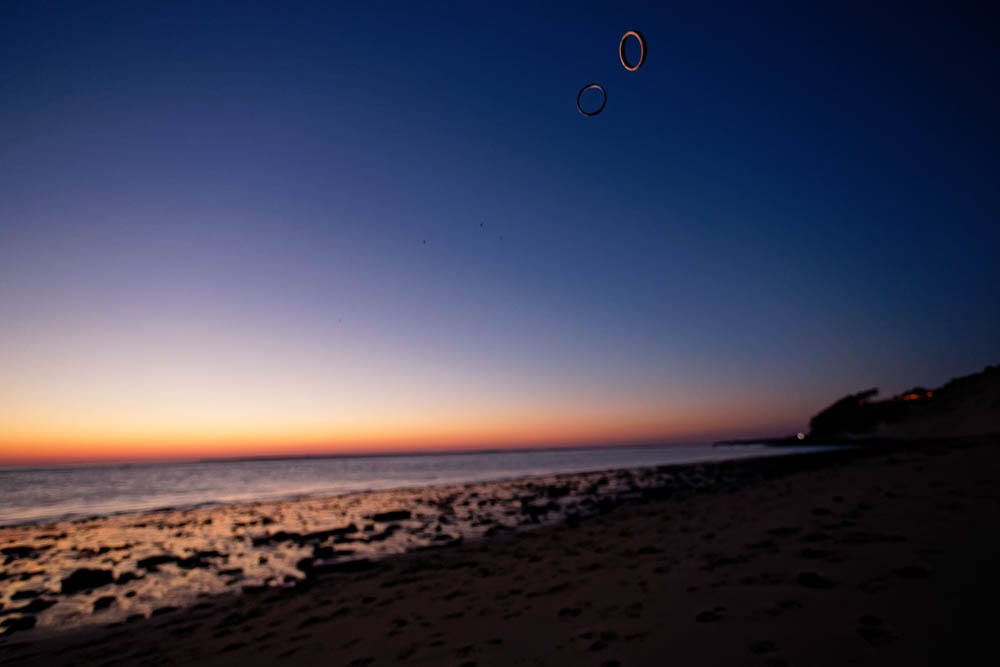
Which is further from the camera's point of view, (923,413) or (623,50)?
(923,413)

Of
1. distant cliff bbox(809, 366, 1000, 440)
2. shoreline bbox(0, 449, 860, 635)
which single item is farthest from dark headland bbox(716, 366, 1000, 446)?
shoreline bbox(0, 449, 860, 635)

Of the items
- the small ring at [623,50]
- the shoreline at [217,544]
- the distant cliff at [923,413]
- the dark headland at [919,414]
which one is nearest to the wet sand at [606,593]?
the shoreline at [217,544]

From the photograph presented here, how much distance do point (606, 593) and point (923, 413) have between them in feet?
356

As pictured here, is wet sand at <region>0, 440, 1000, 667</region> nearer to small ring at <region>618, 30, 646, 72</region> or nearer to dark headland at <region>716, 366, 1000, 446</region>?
small ring at <region>618, 30, 646, 72</region>

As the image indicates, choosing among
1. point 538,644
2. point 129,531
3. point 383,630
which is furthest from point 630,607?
point 129,531

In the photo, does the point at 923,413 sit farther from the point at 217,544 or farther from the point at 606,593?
the point at 217,544

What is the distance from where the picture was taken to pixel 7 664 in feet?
22.7

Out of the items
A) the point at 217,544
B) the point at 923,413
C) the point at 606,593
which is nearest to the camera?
the point at 606,593

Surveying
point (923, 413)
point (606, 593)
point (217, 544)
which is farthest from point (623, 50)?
point (923, 413)

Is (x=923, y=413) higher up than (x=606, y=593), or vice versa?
(x=923, y=413)

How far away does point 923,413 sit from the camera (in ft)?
278

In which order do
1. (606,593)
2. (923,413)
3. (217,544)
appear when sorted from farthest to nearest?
(923,413), (217,544), (606,593)

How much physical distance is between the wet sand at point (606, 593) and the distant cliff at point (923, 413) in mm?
59982

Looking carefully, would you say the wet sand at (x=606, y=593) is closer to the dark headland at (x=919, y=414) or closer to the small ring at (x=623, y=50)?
the small ring at (x=623, y=50)
